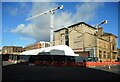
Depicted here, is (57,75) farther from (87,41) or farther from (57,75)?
(87,41)

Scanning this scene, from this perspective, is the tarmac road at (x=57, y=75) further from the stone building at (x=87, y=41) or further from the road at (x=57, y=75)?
the stone building at (x=87, y=41)

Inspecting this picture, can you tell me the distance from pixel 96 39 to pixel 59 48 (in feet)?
67.8

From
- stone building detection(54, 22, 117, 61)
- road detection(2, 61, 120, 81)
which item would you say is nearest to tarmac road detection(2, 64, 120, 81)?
road detection(2, 61, 120, 81)

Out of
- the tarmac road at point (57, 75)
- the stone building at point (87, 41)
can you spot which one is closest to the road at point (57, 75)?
the tarmac road at point (57, 75)

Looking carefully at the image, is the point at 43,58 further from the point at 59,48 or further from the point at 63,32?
the point at 63,32

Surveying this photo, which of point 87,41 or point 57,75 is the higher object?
point 87,41

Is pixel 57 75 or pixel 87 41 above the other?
pixel 87 41

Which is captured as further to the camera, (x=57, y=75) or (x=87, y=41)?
(x=87, y=41)

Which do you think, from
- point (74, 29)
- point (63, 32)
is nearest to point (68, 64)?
point (74, 29)

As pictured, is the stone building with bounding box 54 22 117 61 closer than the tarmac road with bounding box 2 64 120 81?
No

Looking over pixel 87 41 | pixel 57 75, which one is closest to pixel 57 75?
pixel 57 75

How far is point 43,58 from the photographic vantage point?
204 ft

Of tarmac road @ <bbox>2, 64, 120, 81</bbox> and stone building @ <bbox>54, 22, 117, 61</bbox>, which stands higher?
stone building @ <bbox>54, 22, 117, 61</bbox>

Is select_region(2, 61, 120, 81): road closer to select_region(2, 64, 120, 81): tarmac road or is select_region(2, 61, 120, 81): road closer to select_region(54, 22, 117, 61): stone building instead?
select_region(2, 64, 120, 81): tarmac road
